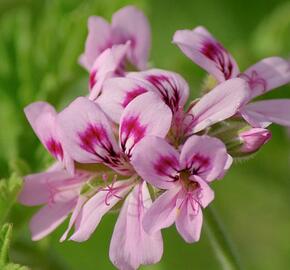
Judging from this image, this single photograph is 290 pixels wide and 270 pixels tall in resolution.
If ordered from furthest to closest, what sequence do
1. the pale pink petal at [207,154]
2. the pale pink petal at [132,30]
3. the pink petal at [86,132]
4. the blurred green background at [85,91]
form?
the blurred green background at [85,91] → the pale pink petal at [132,30] → the pink petal at [86,132] → the pale pink petal at [207,154]

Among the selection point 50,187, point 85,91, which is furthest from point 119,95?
point 85,91

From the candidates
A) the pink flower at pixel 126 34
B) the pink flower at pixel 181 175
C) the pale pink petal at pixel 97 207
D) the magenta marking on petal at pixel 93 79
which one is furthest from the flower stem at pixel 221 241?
the pink flower at pixel 126 34

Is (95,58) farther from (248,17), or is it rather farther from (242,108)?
(248,17)

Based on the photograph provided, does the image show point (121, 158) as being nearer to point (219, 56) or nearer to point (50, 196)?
point (50, 196)

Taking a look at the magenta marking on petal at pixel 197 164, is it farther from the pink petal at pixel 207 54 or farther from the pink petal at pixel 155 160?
the pink petal at pixel 207 54

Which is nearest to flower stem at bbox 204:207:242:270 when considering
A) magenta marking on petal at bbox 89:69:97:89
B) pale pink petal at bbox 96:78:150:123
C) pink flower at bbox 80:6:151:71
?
pale pink petal at bbox 96:78:150:123

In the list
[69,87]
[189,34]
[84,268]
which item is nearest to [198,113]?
[189,34]

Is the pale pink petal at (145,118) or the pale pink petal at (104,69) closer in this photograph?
the pale pink petal at (145,118)
